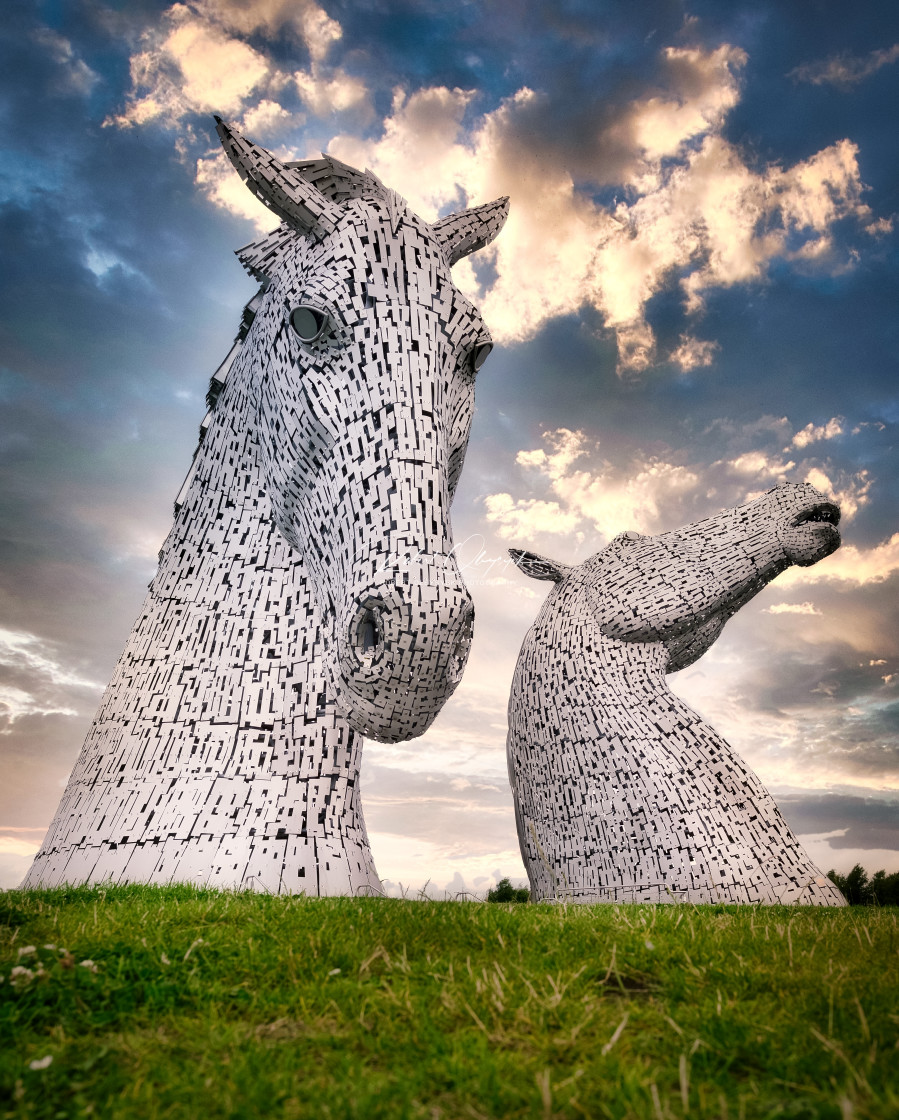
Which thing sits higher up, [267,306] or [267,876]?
[267,306]

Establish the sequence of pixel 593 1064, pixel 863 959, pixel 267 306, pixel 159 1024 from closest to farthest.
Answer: pixel 593 1064, pixel 159 1024, pixel 863 959, pixel 267 306

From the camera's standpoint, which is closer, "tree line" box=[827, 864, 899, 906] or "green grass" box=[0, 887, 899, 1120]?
"green grass" box=[0, 887, 899, 1120]

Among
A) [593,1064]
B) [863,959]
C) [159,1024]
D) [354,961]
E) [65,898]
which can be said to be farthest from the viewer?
[65,898]

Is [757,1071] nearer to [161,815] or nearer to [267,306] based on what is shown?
[161,815]

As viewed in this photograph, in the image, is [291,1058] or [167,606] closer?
[291,1058]

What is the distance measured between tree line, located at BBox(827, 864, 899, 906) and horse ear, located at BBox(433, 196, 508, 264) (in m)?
5.22

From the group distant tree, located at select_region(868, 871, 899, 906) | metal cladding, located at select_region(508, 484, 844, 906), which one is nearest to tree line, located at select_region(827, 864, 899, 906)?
distant tree, located at select_region(868, 871, 899, 906)

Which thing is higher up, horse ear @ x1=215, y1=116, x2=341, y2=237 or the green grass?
horse ear @ x1=215, y1=116, x2=341, y2=237

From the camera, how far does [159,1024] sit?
1431 millimetres

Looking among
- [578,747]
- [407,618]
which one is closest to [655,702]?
[578,747]

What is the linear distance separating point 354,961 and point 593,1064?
2.11ft

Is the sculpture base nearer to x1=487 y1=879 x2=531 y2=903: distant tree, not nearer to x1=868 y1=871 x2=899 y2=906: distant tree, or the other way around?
x1=487 y1=879 x2=531 y2=903: distant tree

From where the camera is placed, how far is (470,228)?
3.46m

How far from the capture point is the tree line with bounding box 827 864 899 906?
5.95 meters
